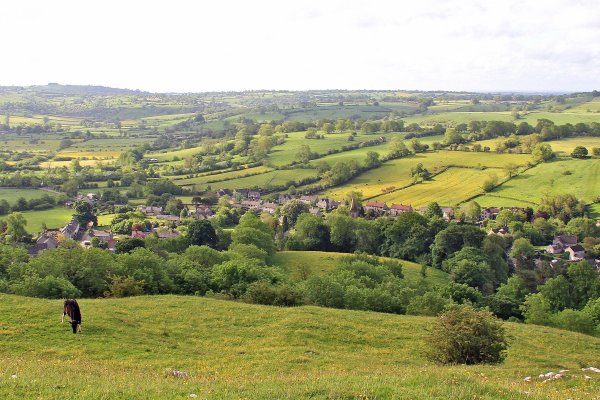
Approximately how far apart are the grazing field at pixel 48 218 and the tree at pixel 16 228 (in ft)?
A: 14.8

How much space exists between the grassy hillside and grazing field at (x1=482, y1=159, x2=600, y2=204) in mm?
83438

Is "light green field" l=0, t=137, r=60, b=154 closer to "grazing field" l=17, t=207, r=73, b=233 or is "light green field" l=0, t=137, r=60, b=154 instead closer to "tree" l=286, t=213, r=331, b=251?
"grazing field" l=17, t=207, r=73, b=233

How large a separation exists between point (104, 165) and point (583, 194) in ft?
404

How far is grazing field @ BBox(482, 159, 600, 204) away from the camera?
10738 centimetres

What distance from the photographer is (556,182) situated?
11375 cm

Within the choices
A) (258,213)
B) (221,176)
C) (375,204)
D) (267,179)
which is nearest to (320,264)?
(375,204)

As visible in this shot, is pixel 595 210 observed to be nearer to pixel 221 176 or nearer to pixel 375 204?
pixel 375 204

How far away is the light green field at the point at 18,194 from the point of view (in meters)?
105

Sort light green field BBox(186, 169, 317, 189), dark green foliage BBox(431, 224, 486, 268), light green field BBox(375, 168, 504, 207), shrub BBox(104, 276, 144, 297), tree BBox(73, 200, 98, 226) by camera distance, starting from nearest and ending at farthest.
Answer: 1. shrub BBox(104, 276, 144, 297)
2. dark green foliage BBox(431, 224, 486, 268)
3. tree BBox(73, 200, 98, 226)
4. light green field BBox(375, 168, 504, 207)
5. light green field BBox(186, 169, 317, 189)

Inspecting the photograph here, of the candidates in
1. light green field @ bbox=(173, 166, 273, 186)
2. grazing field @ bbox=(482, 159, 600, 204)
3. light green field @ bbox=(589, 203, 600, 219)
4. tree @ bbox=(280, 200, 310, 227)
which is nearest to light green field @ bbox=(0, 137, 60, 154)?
light green field @ bbox=(173, 166, 273, 186)

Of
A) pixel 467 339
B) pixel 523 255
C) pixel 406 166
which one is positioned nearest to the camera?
pixel 467 339

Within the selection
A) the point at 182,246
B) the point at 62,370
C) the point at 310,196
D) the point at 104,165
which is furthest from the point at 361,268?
the point at 104,165

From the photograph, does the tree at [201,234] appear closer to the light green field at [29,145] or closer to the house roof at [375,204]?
the house roof at [375,204]

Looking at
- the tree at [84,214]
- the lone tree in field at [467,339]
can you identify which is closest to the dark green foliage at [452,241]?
the lone tree in field at [467,339]
